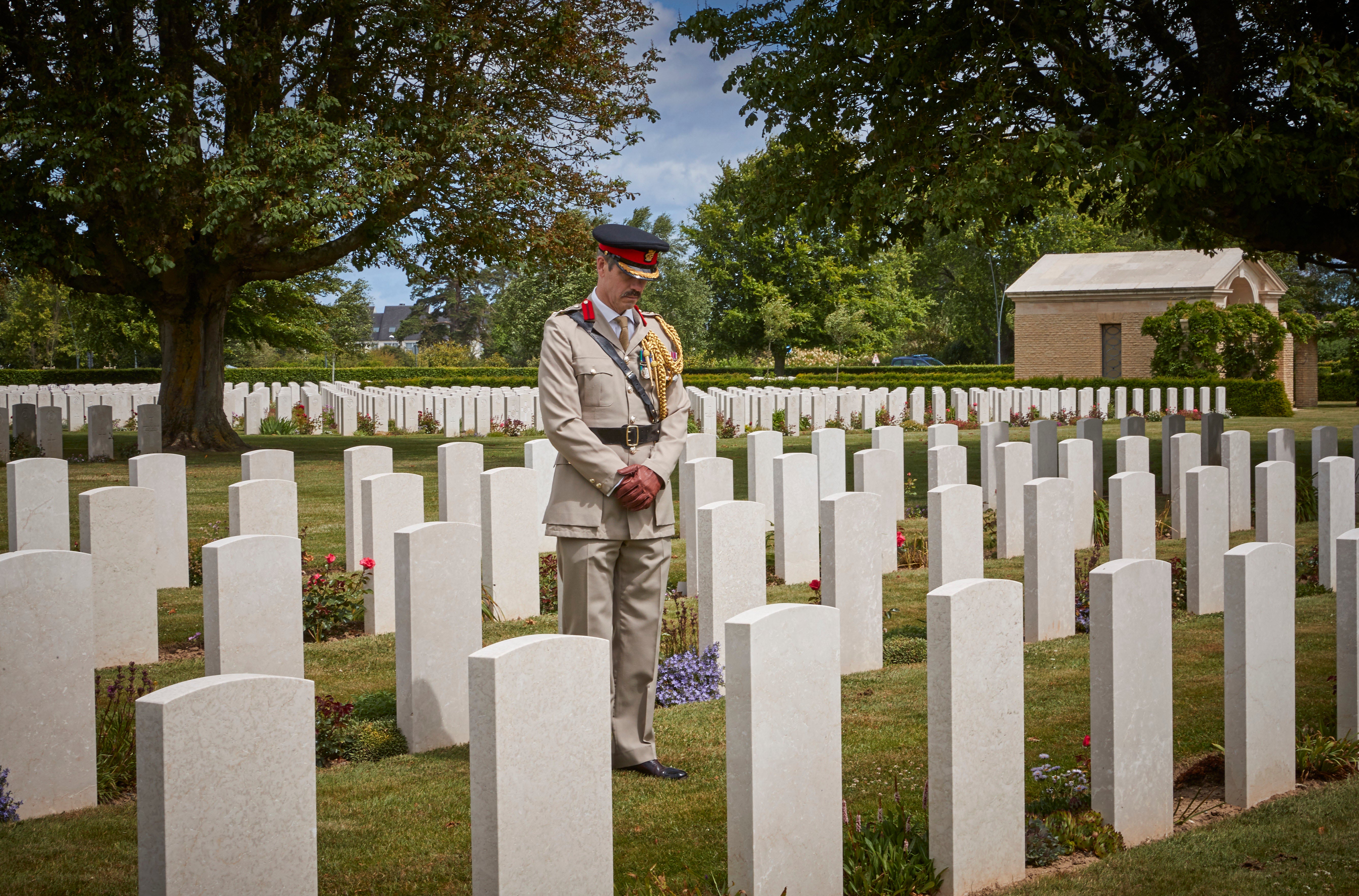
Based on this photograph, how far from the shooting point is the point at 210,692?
7.61 ft

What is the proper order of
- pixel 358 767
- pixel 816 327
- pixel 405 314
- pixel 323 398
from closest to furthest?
pixel 358 767 < pixel 323 398 < pixel 816 327 < pixel 405 314

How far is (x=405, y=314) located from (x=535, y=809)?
5779 inches

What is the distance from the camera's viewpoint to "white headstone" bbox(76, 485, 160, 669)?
590 centimetres

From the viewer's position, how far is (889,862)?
3326 mm

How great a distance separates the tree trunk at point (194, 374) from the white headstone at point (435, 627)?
13645mm

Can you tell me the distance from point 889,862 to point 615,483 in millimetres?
1656

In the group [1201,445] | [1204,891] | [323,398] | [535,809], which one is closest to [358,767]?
[535,809]

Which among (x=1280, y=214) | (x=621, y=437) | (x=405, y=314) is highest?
(x=405, y=314)

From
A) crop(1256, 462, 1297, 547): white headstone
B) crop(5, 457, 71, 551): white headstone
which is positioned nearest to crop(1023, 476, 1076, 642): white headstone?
crop(1256, 462, 1297, 547): white headstone

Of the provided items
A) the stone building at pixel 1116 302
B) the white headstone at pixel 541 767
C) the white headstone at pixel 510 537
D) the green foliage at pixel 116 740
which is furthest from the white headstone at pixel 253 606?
the stone building at pixel 1116 302

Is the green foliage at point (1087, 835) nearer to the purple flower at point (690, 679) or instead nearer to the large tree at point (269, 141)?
the purple flower at point (690, 679)

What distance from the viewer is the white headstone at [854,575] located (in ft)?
19.8

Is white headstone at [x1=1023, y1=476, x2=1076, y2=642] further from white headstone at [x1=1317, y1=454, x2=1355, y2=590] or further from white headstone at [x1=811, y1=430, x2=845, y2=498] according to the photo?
white headstone at [x1=811, y1=430, x2=845, y2=498]

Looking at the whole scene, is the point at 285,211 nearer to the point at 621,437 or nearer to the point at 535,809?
the point at 621,437
